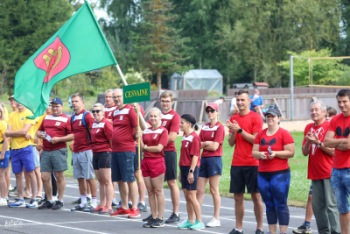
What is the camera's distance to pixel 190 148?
7.64 metres

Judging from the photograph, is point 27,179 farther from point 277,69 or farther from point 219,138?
point 277,69

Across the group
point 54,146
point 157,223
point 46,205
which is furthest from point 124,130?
point 46,205

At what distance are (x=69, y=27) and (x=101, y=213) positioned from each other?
341cm

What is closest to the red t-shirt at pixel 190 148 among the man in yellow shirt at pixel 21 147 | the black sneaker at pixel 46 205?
the black sneaker at pixel 46 205

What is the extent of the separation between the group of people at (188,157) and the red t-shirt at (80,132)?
0.02 m

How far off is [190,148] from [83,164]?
2526 mm

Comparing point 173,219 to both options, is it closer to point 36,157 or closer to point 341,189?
point 341,189

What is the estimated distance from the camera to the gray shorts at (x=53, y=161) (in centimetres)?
915

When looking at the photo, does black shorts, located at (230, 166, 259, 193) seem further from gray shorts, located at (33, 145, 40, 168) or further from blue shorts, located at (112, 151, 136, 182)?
gray shorts, located at (33, 145, 40, 168)

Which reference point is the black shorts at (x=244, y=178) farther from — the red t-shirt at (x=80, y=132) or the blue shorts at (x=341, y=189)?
the red t-shirt at (x=80, y=132)

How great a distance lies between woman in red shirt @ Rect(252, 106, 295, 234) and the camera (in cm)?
634

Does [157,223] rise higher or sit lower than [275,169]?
lower

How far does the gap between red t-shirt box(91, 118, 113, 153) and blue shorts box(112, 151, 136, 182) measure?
439mm

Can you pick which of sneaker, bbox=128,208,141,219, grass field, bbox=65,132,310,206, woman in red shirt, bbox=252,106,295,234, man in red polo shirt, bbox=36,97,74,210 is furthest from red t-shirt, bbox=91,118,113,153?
grass field, bbox=65,132,310,206
